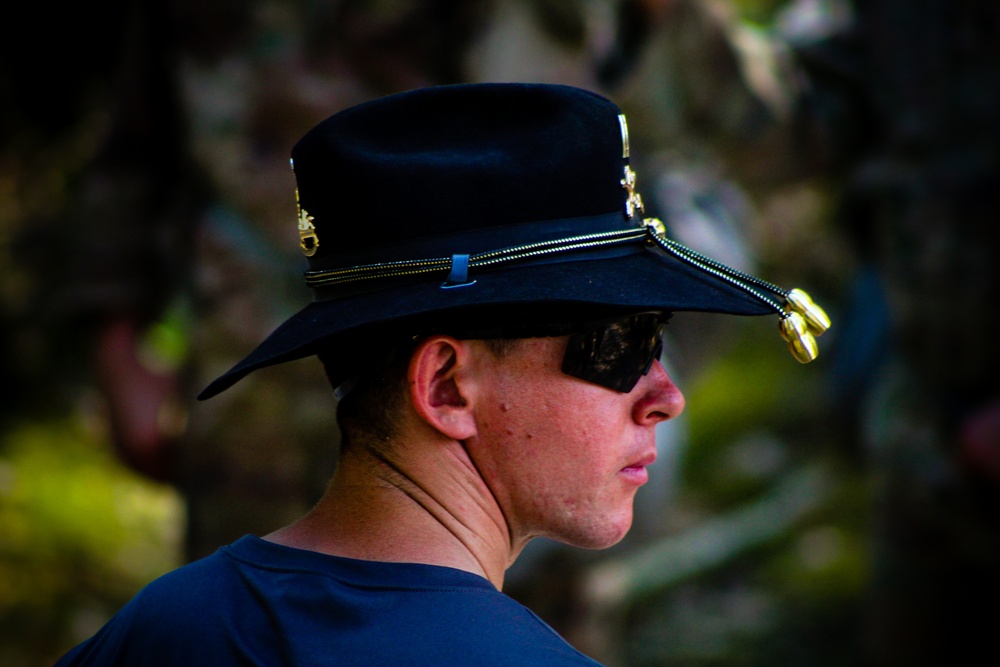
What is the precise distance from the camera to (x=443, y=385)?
1.66 metres

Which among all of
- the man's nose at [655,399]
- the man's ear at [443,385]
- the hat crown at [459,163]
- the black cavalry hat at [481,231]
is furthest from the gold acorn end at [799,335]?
the man's ear at [443,385]

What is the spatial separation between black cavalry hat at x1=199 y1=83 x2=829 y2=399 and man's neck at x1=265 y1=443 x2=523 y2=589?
0.17 metres

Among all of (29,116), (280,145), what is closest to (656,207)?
(280,145)

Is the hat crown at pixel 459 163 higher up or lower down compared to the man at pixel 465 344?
higher up

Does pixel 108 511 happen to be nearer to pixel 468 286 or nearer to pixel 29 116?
pixel 29 116

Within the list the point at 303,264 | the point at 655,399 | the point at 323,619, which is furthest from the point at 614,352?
the point at 303,264

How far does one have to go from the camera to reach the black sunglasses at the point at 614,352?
166 centimetres

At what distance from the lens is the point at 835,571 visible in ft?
20.2

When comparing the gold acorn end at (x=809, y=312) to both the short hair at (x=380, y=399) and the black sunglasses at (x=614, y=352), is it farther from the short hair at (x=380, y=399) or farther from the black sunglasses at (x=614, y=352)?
the short hair at (x=380, y=399)

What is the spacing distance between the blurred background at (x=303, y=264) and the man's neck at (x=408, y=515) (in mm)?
1674

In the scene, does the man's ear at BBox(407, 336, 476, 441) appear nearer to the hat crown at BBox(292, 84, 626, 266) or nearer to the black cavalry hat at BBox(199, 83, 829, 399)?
the black cavalry hat at BBox(199, 83, 829, 399)

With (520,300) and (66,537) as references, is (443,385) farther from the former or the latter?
(66,537)

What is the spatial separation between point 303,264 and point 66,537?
2561 millimetres

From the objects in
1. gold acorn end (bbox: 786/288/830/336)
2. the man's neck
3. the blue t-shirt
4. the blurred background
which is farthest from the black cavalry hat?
the blurred background
